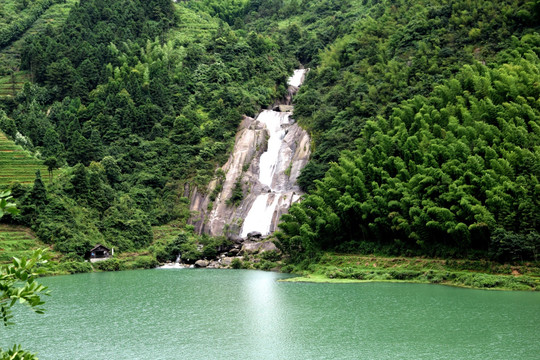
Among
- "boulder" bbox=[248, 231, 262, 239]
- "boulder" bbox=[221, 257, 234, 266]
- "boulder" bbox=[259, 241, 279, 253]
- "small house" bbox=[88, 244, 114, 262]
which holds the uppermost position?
"boulder" bbox=[248, 231, 262, 239]

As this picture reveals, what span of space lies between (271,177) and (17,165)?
2466 cm

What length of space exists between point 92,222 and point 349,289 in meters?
26.8

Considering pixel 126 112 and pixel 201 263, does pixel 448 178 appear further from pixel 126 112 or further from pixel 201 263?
pixel 126 112

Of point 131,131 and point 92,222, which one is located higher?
point 131,131

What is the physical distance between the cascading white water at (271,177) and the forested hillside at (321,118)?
2623 mm

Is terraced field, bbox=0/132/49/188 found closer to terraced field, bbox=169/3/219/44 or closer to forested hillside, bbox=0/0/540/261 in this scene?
forested hillside, bbox=0/0/540/261

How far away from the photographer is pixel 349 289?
31.7 m

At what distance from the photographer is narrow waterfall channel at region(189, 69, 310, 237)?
52.2 meters

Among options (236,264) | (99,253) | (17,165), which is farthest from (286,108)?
(17,165)

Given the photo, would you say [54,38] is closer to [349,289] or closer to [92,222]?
[92,222]

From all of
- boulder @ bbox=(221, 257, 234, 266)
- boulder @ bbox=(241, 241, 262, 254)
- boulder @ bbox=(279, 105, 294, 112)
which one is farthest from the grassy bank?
boulder @ bbox=(279, 105, 294, 112)

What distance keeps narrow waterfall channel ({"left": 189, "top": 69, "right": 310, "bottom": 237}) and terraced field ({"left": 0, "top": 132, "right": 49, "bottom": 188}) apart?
49.2 ft

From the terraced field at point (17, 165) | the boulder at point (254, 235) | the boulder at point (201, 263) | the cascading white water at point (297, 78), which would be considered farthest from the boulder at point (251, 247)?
the cascading white water at point (297, 78)

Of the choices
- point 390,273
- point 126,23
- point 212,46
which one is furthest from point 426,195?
point 126,23
